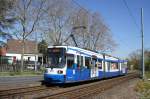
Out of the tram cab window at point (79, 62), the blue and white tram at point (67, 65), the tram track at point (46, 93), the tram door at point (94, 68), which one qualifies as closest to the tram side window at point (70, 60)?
the blue and white tram at point (67, 65)

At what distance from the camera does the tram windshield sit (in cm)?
2406

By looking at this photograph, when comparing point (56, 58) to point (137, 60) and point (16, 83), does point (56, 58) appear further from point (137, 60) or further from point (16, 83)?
point (137, 60)

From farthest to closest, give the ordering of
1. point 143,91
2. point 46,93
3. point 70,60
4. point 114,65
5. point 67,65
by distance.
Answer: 1. point 114,65
2. point 70,60
3. point 67,65
4. point 143,91
5. point 46,93

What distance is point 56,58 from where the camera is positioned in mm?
24234

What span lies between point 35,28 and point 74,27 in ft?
38.5

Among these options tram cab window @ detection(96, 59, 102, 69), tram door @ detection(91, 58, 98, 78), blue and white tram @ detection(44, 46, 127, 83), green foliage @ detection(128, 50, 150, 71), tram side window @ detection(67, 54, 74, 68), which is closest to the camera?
blue and white tram @ detection(44, 46, 127, 83)

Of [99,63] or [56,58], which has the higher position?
[56,58]

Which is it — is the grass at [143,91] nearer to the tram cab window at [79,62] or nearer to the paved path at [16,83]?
the tram cab window at [79,62]

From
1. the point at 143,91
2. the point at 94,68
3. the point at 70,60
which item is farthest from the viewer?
the point at 94,68

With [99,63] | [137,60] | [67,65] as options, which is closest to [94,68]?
[99,63]

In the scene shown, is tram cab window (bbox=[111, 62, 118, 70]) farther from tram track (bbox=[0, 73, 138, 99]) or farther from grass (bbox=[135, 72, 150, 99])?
tram track (bbox=[0, 73, 138, 99])

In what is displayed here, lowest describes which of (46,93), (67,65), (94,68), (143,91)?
(143,91)

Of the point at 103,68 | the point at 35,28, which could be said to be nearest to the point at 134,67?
the point at 35,28

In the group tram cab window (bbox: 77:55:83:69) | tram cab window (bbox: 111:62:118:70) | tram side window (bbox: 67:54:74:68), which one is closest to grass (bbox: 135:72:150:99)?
tram cab window (bbox: 77:55:83:69)
